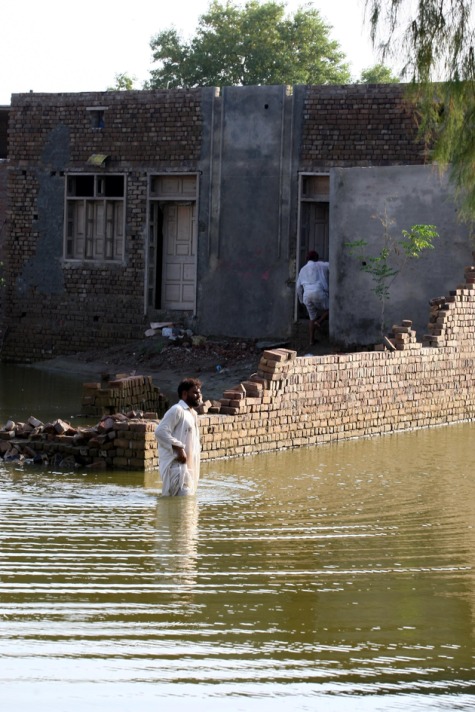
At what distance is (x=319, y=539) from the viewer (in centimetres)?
968

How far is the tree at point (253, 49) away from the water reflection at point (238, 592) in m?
36.7

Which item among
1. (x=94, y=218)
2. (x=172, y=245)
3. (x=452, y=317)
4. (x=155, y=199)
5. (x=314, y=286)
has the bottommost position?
(x=452, y=317)

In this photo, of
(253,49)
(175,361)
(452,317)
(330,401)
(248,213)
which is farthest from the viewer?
(253,49)

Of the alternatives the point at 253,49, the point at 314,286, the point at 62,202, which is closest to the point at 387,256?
the point at 314,286

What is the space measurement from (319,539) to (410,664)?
3.10 meters

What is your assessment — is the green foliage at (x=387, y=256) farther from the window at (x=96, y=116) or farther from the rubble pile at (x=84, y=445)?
the rubble pile at (x=84, y=445)

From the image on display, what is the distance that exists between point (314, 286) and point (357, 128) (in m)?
2.95

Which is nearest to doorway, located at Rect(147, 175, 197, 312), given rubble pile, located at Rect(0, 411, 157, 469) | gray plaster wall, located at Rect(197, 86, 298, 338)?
gray plaster wall, located at Rect(197, 86, 298, 338)

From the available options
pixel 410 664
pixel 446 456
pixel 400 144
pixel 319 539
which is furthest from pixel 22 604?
pixel 400 144

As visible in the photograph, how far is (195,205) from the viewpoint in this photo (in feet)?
81.1

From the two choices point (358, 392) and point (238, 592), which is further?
point (358, 392)

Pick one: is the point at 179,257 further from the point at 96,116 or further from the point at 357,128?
the point at 357,128

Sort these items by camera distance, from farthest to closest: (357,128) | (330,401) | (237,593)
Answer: (357,128), (330,401), (237,593)

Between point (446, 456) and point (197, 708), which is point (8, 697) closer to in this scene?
point (197, 708)
